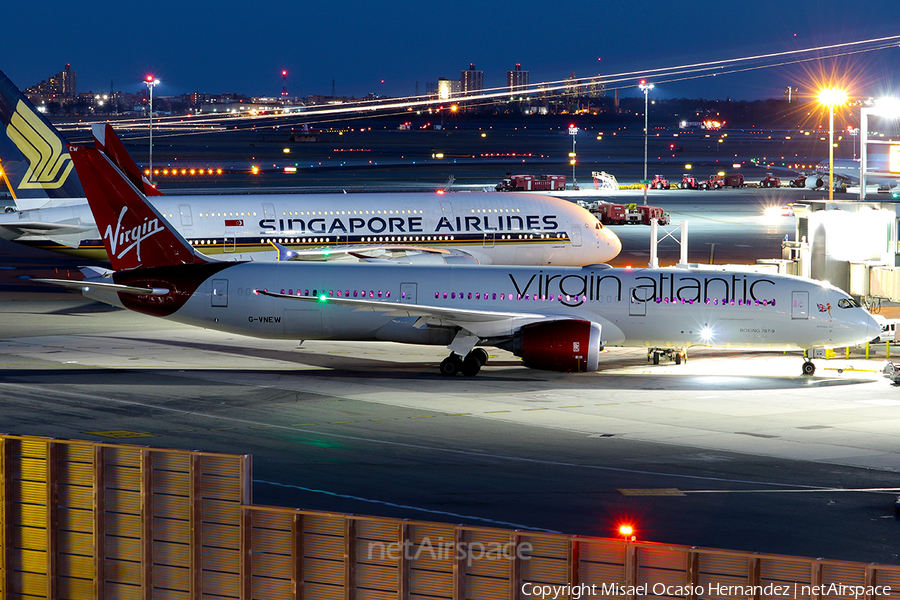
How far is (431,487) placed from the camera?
71.2 ft

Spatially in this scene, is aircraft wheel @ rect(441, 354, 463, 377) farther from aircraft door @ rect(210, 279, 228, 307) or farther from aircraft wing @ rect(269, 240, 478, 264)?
aircraft wing @ rect(269, 240, 478, 264)

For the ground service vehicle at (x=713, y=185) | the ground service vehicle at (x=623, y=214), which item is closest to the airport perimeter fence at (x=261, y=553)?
the ground service vehicle at (x=623, y=214)

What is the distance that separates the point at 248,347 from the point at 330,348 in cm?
310

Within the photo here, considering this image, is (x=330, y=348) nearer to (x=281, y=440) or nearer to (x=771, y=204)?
(x=281, y=440)

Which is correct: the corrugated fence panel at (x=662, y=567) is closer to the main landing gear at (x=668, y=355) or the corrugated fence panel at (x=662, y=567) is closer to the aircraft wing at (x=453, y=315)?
the aircraft wing at (x=453, y=315)

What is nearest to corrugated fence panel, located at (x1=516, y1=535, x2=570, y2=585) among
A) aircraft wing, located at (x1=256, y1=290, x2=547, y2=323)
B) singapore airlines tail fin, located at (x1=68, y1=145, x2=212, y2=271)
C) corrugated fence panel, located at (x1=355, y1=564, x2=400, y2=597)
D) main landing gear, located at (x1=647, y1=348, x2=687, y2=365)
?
corrugated fence panel, located at (x1=355, y1=564, x2=400, y2=597)

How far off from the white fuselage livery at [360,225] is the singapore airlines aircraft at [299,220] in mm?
48

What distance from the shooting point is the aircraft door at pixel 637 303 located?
3503 centimetres

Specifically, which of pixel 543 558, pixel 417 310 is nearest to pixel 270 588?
pixel 543 558

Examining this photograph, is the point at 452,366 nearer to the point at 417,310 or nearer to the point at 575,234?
the point at 417,310

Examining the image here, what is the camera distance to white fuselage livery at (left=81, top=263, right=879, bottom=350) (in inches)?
1372

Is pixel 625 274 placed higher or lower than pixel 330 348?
higher

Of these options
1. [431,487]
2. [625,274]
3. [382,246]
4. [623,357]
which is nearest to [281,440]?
[431,487]

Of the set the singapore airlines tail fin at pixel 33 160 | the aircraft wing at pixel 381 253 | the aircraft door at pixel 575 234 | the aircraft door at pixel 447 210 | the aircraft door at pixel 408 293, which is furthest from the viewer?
the aircraft door at pixel 575 234
